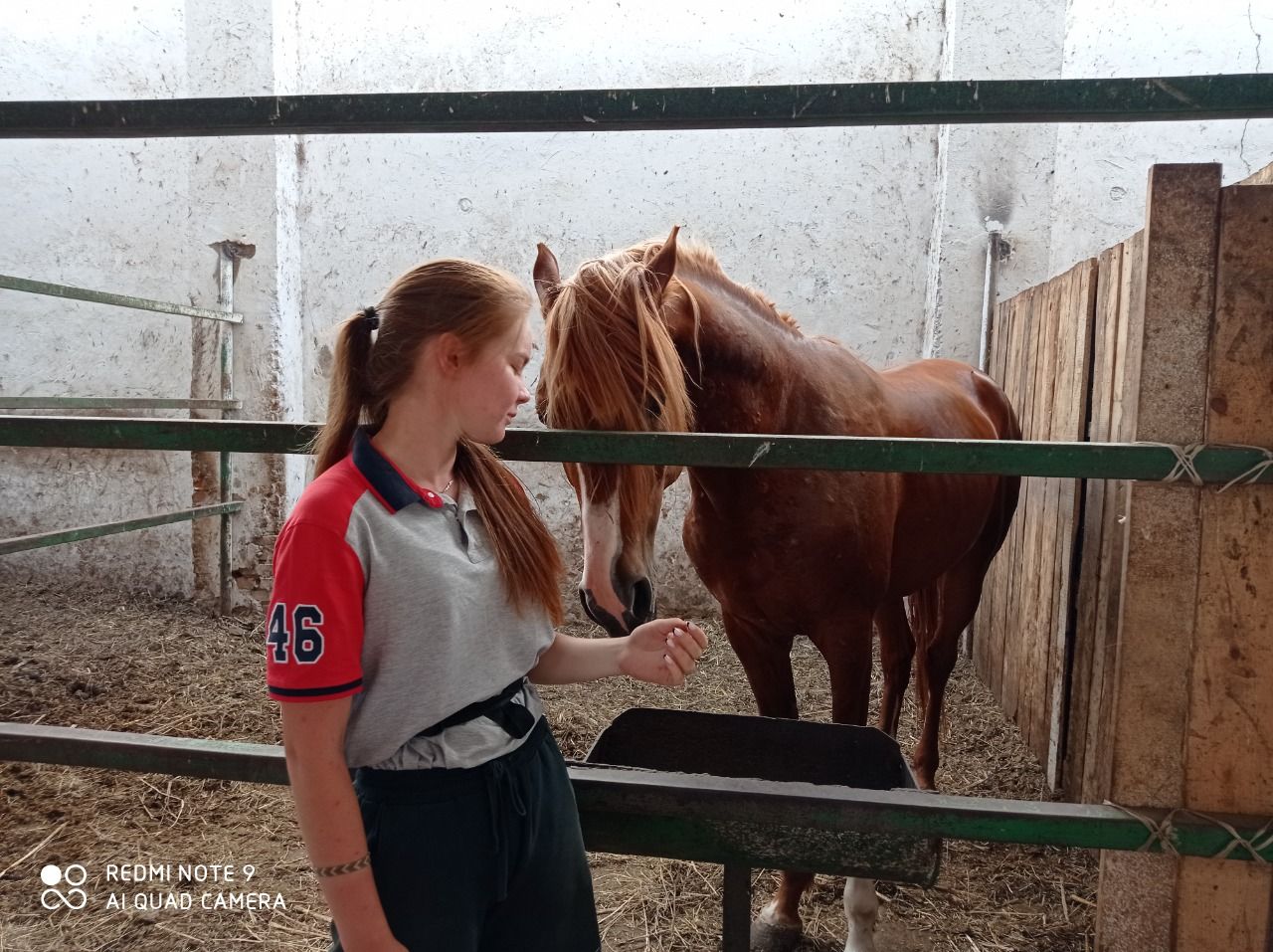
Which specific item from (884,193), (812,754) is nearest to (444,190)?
(884,193)

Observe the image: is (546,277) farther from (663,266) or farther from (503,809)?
(503,809)

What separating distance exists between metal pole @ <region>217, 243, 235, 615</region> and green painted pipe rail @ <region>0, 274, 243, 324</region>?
0.10 m

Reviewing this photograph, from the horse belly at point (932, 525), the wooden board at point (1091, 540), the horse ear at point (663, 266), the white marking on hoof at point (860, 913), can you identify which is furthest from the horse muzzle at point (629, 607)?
the wooden board at point (1091, 540)

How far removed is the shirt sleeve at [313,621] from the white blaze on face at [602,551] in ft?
2.16

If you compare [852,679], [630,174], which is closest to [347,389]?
[852,679]

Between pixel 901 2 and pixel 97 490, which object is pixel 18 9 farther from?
pixel 901 2

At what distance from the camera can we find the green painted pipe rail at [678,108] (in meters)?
0.95

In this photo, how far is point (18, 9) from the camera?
510cm

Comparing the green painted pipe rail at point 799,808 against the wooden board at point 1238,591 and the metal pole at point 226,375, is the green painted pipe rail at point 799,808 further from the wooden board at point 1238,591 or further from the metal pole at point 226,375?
the metal pole at point 226,375

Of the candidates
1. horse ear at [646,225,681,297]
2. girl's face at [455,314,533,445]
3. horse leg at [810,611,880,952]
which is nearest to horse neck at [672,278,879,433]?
horse ear at [646,225,681,297]

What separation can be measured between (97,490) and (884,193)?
17.7ft

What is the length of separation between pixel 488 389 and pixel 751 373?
102cm

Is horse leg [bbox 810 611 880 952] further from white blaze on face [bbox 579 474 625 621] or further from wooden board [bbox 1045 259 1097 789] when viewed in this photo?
wooden board [bbox 1045 259 1097 789]

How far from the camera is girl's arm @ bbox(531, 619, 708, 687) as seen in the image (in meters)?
1.04
